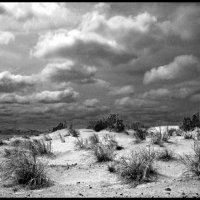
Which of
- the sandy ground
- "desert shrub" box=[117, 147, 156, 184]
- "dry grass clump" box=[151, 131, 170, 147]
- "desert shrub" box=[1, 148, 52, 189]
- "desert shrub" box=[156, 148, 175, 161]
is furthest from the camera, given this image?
"dry grass clump" box=[151, 131, 170, 147]

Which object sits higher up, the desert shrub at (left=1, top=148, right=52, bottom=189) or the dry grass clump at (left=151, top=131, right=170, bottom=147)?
the dry grass clump at (left=151, top=131, right=170, bottom=147)

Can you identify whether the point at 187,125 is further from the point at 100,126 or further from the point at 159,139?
the point at 159,139

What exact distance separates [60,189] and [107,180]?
1.48m

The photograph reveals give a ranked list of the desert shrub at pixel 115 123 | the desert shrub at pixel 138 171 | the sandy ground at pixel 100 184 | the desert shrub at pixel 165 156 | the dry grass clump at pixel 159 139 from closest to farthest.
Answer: the sandy ground at pixel 100 184 < the desert shrub at pixel 138 171 < the desert shrub at pixel 165 156 < the dry grass clump at pixel 159 139 < the desert shrub at pixel 115 123

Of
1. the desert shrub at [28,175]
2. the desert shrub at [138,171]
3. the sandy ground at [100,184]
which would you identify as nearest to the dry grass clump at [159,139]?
the sandy ground at [100,184]

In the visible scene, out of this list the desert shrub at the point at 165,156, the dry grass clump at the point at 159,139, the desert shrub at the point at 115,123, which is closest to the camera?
the desert shrub at the point at 165,156

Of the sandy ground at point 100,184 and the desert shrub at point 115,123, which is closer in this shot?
the sandy ground at point 100,184

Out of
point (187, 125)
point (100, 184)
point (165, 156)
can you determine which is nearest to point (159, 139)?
point (165, 156)

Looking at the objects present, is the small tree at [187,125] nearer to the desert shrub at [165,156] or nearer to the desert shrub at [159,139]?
the desert shrub at [159,139]

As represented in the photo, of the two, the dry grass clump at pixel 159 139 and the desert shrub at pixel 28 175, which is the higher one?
the dry grass clump at pixel 159 139

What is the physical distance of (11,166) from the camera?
927 cm

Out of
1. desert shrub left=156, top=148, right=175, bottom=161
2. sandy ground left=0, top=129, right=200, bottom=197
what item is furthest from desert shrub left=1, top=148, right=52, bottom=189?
desert shrub left=156, top=148, right=175, bottom=161

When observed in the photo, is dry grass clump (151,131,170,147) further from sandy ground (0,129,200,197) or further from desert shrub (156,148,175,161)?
sandy ground (0,129,200,197)

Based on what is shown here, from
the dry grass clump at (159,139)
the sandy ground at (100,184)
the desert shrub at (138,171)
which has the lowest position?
the sandy ground at (100,184)
